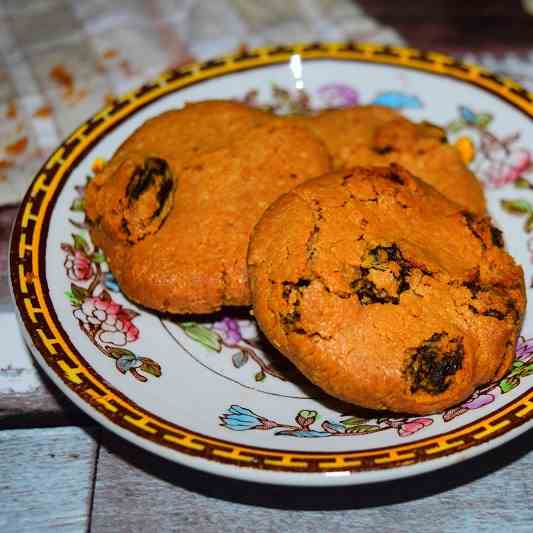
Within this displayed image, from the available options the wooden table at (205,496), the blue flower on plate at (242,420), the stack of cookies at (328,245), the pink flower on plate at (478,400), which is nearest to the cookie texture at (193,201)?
the stack of cookies at (328,245)

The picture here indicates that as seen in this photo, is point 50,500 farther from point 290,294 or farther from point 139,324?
point 290,294

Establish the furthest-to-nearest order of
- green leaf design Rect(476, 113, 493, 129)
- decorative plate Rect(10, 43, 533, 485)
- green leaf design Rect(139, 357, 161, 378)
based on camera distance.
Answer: green leaf design Rect(476, 113, 493, 129) → green leaf design Rect(139, 357, 161, 378) → decorative plate Rect(10, 43, 533, 485)

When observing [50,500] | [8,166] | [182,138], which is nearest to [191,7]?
[8,166]

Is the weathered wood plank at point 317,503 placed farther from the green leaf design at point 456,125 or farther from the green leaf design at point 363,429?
the green leaf design at point 456,125

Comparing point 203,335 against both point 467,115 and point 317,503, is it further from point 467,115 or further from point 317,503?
point 467,115

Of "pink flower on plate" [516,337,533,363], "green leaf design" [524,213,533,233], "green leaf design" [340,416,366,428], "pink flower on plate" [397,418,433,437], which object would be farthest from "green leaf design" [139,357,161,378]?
"green leaf design" [524,213,533,233]

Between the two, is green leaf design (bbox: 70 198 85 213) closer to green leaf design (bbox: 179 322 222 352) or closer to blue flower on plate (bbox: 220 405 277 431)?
green leaf design (bbox: 179 322 222 352)

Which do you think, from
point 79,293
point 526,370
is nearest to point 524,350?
point 526,370
